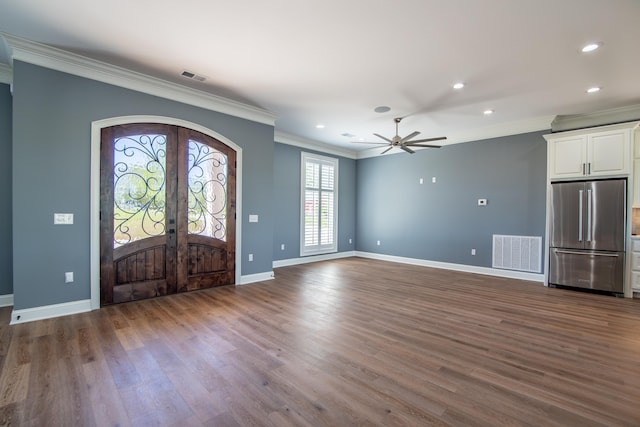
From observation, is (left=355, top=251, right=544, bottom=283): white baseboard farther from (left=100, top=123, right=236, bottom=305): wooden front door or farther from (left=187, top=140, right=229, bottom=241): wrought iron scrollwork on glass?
(left=187, top=140, right=229, bottom=241): wrought iron scrollwork on glass

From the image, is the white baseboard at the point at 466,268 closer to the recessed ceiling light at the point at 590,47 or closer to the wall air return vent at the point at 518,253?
the wall air return vent at the point at 518,253

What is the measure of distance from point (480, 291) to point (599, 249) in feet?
6.79

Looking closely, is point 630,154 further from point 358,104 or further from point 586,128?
point 358,104

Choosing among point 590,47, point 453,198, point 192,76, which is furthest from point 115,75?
point 453,198

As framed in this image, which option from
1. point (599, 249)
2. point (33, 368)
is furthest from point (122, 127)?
point (599, 249)

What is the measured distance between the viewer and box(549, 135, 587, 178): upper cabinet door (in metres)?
4.99

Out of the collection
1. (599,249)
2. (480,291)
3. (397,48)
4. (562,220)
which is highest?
(397,48)

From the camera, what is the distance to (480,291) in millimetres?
4887

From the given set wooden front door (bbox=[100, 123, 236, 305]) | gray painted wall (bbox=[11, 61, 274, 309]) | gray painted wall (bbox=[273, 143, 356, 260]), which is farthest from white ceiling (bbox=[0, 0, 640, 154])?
gray painted wall (bbox=[273, 143, 356, 260])

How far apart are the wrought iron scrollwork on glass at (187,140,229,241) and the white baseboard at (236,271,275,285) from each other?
816mm

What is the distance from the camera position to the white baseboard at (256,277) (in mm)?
5155

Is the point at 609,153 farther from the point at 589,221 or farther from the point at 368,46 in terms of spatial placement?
the point at 368,46

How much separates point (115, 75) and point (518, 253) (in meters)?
7.42

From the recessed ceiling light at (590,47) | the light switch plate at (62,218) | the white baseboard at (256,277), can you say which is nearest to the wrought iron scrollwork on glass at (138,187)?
the light switch plate at (62,218)
